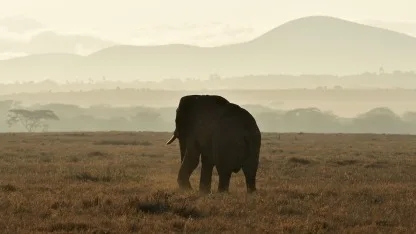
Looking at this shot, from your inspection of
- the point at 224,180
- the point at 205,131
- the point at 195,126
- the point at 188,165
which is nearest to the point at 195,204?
the point at 224,180

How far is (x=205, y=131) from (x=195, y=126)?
521mm

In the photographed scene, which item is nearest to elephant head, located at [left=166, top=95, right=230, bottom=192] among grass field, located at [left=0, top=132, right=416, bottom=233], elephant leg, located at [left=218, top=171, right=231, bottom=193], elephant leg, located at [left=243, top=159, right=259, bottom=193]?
elephant leg, located at [left=218, top=171, right=231, bottom=193]

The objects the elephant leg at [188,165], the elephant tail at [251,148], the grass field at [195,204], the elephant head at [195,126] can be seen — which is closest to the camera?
the grass field at [195,204]

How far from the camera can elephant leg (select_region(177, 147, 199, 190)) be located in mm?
19156

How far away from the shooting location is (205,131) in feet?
61.4

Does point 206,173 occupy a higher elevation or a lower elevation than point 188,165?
lower

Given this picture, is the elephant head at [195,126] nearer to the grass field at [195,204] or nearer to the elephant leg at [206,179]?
the elephant leg at [206,179]

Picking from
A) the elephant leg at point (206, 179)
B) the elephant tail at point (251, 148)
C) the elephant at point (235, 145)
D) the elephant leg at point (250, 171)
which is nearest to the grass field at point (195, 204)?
the elephant leg at point (250, 171)

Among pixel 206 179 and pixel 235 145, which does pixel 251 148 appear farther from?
pixel 206 179

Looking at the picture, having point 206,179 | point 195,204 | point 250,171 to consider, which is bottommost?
point 195,204

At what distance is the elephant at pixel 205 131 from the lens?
716 inches

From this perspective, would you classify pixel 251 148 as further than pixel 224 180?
No

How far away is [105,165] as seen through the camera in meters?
28.2

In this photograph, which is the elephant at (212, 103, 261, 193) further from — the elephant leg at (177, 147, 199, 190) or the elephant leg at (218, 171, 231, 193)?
the elephant leg at (177, 147, 199, 190)
